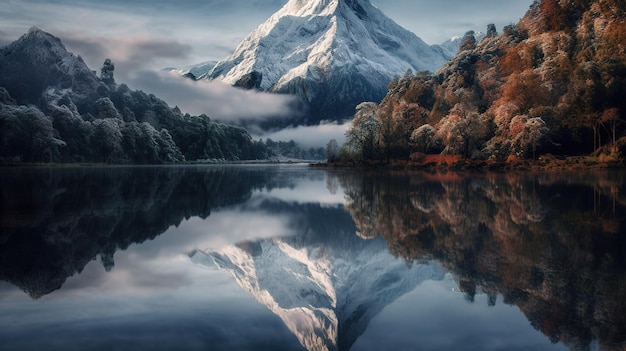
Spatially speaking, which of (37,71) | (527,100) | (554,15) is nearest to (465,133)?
(527,100)

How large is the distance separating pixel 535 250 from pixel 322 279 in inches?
263

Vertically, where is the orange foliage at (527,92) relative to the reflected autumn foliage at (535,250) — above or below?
above

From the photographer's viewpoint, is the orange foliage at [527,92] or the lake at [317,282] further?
the orange foliage at [527,92]

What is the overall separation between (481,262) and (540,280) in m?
2.06

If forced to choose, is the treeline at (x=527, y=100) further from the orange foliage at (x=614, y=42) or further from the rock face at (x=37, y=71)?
the rock face at (x=37, y=71)

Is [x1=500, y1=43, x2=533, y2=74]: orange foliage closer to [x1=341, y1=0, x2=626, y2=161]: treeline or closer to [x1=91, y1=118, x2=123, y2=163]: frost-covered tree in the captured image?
[x1=341, y1=0, x2=626, y2=161]: treeline

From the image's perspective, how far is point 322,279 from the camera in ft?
39.0

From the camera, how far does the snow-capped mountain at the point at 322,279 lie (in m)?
8.85

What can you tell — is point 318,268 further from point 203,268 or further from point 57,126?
point 57,126

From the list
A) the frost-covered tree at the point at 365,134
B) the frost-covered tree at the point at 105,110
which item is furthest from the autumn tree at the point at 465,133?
the frost-covered tree at the point at 105,110

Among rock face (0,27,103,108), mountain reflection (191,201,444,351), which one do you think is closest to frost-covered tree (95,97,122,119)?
rock face (0,27,103,108)

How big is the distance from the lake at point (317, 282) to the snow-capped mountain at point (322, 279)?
0.17 ft

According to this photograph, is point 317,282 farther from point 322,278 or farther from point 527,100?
point 527,100

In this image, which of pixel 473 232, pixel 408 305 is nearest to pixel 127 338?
pixel 408 305
